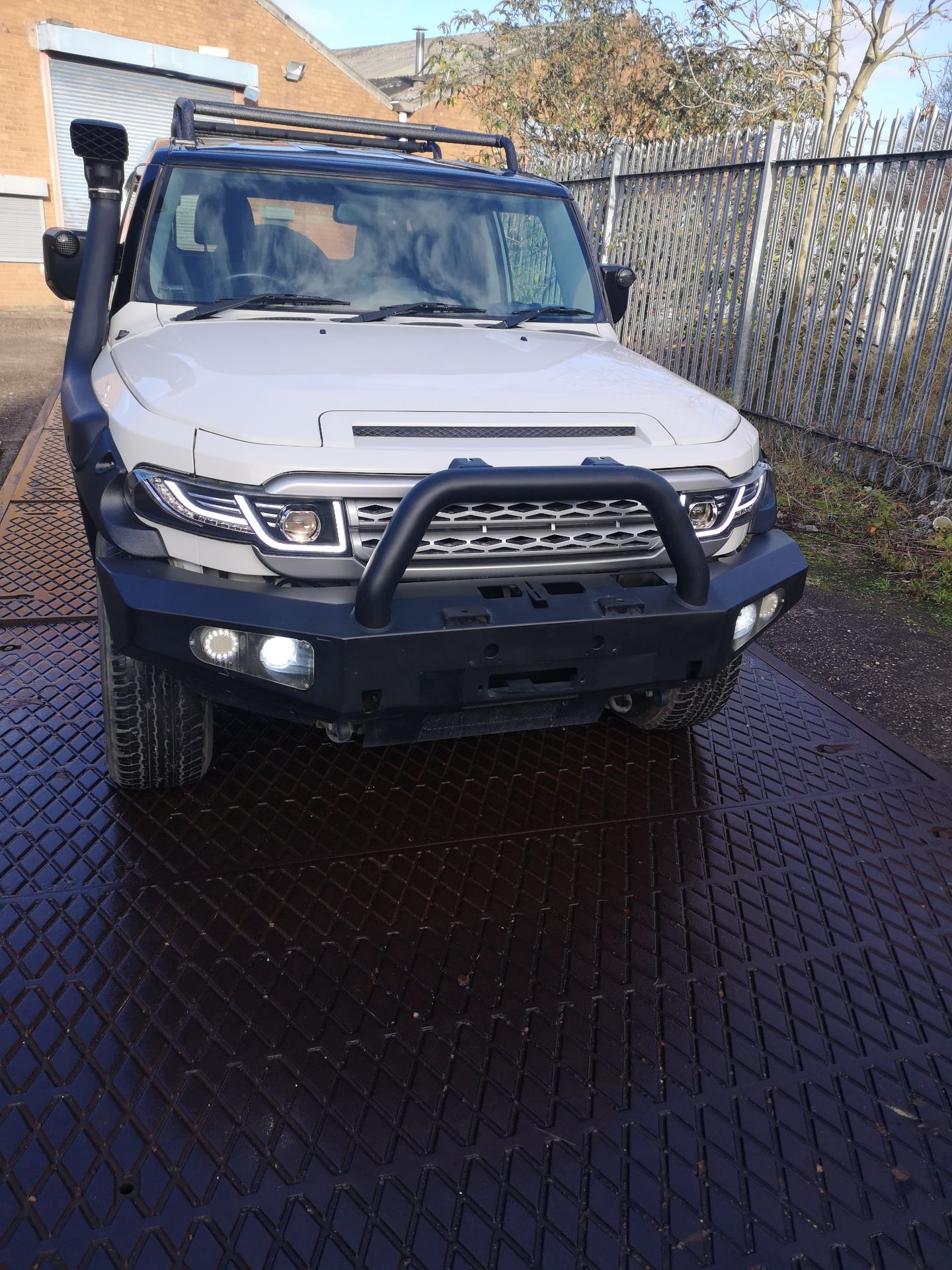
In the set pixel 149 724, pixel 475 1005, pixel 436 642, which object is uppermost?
pixel 436 642

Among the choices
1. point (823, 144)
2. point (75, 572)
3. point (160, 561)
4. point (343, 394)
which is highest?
point (823, 144)

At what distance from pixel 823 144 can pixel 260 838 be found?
6170 millimetres

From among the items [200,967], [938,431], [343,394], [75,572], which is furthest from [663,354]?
[200,967]

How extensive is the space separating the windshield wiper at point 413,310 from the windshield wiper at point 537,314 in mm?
A: 101

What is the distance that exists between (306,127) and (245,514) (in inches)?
102

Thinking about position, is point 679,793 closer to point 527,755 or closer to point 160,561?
point 527,755

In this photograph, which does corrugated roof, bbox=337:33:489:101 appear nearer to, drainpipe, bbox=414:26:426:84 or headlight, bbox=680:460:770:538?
drainpipe, bbox=414:26:426:84

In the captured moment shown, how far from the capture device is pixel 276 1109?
192 cm

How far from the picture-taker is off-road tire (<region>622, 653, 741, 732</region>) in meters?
3.15

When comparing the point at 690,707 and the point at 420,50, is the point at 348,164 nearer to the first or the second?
the point at 690,707

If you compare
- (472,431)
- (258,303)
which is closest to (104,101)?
(258,303)

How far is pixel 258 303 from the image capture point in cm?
309

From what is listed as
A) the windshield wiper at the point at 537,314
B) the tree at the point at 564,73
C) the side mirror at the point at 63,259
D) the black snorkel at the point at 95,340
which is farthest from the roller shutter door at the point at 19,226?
the windshield wiper at the point at 537,314

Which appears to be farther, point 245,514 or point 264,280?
point 264,280
